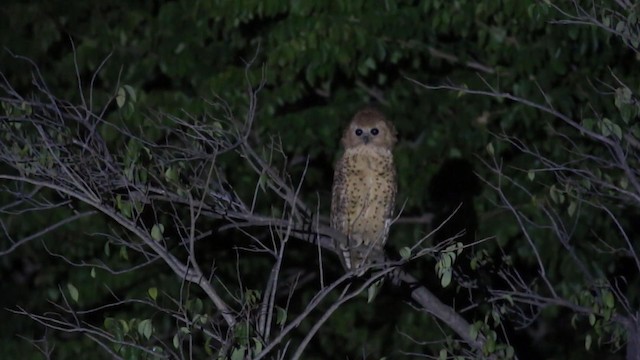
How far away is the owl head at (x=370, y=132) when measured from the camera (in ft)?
22.5

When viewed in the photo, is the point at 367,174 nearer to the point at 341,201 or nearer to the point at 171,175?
the point at 341,201

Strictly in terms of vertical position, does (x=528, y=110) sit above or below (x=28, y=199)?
below

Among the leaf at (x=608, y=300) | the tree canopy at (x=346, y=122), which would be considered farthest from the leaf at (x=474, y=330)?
the tree canopy at (x=346, y=122)

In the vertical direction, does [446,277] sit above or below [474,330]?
above

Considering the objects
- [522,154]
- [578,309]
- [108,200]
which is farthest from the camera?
[522,154]

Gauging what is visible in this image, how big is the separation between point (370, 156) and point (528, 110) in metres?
1.56

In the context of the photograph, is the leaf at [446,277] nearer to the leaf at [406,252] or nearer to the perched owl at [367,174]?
the leaf at [406,252]

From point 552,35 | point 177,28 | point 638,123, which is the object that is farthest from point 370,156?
point 177,28

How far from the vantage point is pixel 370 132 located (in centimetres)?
688

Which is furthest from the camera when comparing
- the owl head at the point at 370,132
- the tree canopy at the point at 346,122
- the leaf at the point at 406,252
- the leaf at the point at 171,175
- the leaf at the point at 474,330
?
the tree canopy at the point at 346,122

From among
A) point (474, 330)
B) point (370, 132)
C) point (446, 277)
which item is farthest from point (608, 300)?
point (370, 132)

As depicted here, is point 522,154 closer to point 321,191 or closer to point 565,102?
point 565,102

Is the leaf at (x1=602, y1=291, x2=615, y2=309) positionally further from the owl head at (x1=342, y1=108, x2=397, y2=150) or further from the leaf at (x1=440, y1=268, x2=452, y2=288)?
the owl head at (x1=342, y1=108, x2=397, y2=150)

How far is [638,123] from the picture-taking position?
6.14 meters
